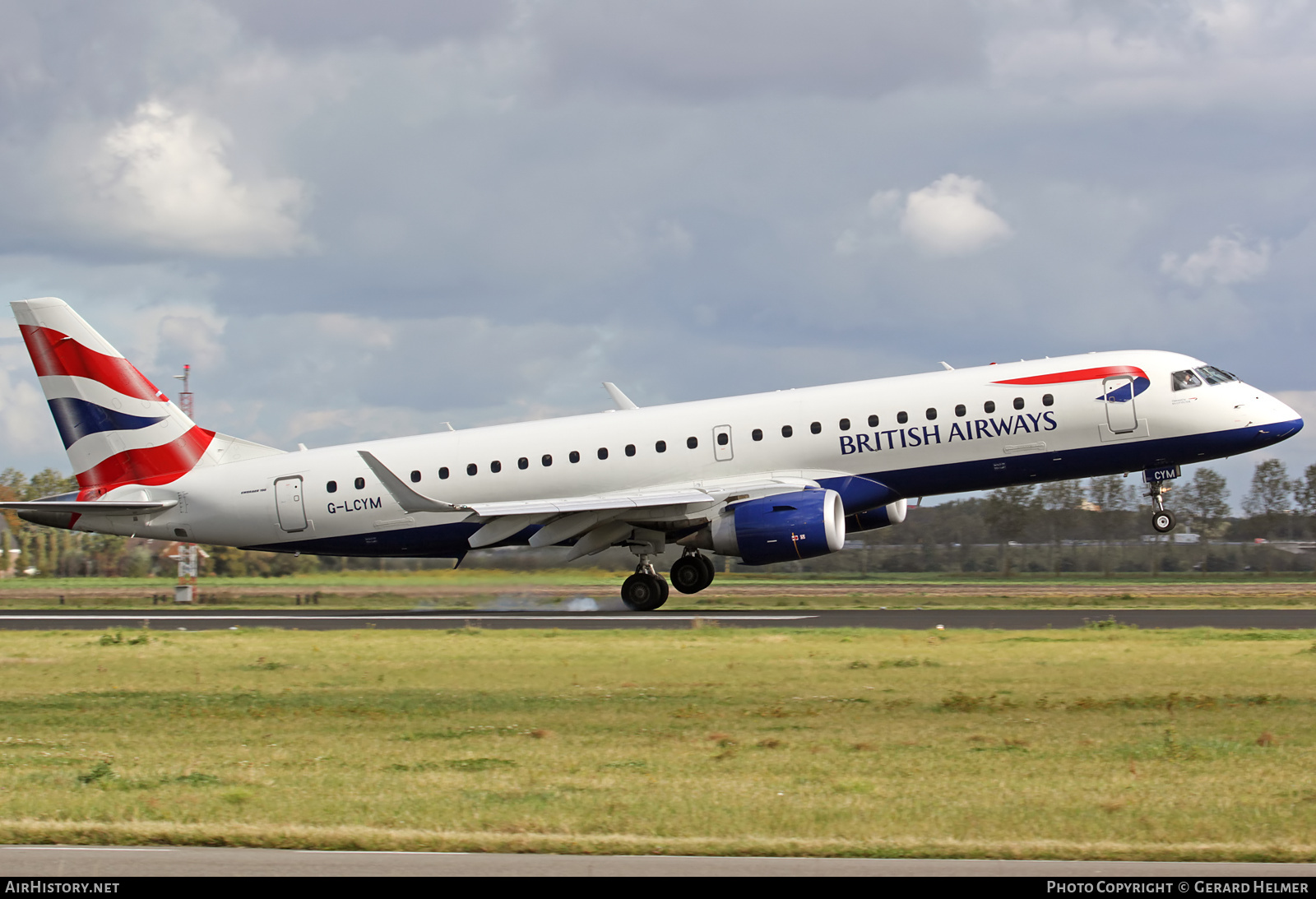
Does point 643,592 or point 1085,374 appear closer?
point 1085,374

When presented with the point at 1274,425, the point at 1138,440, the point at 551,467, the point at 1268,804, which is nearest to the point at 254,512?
the point at 551,467

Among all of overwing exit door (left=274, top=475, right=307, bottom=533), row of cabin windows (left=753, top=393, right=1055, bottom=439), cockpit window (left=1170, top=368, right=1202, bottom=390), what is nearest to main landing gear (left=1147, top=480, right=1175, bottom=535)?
cockpit window (left=1170, top=368, right=1202, bottom=390)

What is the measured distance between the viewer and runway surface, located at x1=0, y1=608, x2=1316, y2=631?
2822cm

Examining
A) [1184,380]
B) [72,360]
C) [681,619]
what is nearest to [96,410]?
[72,360]

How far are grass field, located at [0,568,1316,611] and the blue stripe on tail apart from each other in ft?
31.5

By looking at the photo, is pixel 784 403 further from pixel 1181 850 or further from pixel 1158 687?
pixel 1181 850

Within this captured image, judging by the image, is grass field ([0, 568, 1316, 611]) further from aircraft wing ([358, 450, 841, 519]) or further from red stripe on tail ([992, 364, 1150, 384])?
red stripe on tail ([992, 364, 1150, 384])

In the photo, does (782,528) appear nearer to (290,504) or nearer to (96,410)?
(290,504)

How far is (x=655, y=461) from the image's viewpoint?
1228 inches

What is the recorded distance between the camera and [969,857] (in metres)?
8.69

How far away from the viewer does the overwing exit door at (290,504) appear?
1325 inches

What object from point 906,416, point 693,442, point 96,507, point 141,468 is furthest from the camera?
point 141,468

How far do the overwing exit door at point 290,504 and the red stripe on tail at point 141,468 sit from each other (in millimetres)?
2713

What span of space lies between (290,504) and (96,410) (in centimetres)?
590
